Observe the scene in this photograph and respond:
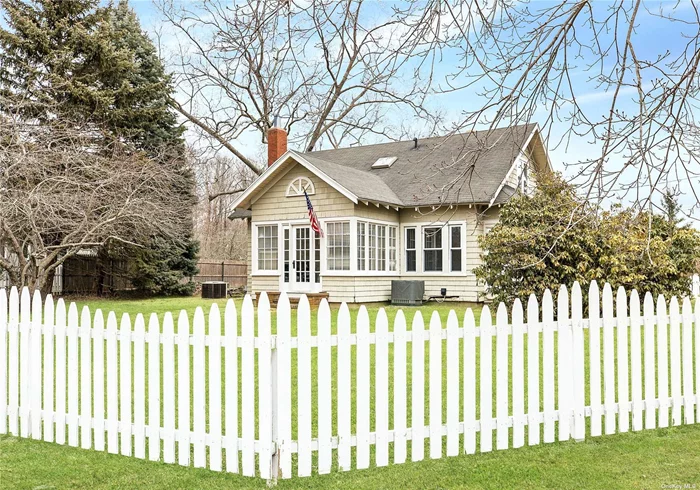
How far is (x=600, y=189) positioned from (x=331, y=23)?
2.28 metres

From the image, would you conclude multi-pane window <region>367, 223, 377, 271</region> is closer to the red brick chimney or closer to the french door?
the french door

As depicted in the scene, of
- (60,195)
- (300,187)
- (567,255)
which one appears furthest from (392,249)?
(60,195)

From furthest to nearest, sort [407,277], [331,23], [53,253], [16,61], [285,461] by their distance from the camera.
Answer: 1. [16,61]
2. [407,277]
3. [53,253]
4. [331,23]
5. [285,461]

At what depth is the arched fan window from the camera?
17453mm

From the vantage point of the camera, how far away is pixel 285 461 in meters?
3.95

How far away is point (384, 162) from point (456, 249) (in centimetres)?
521

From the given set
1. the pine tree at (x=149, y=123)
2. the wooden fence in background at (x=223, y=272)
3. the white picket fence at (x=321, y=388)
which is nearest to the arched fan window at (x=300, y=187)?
the pine tree at (x=149, y=123)

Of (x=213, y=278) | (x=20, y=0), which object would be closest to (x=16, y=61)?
(x=20, y=0)

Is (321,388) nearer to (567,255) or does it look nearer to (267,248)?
(567,255)

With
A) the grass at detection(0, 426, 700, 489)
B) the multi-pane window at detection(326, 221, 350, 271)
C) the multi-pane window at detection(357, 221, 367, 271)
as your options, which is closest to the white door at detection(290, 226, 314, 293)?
the multi-pane window at detection(326, 221, 350, 271)

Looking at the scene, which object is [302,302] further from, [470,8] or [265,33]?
[470,8]

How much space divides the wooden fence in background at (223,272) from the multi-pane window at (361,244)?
38.3 ft

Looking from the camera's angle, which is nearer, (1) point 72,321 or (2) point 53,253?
(1) point 72,321

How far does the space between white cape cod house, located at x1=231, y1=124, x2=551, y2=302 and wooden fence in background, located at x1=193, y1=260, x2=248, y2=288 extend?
29.3 feet
